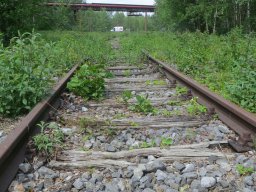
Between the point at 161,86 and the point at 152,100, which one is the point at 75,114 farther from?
the point at 161,86

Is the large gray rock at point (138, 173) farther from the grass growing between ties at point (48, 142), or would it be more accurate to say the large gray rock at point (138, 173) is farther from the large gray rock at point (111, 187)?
the grass growing between ties at point (48, 142)

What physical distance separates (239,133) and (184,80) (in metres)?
2.10

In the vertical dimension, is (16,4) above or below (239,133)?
above

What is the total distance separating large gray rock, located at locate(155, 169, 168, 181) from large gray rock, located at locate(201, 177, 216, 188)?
27 cm

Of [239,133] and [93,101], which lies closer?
[239,133]

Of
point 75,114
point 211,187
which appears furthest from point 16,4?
point 211,187

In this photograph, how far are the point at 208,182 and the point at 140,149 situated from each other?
689mm

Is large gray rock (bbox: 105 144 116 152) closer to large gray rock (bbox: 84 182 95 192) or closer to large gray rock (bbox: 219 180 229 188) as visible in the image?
large gray rock (bbox: 84 182 95 192)

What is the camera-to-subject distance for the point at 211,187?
89.2 inches

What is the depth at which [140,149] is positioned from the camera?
2.80 metres

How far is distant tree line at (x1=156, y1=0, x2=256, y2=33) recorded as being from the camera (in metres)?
21.6

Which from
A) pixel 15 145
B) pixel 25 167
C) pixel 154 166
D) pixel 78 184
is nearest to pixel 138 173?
pixel 154 166

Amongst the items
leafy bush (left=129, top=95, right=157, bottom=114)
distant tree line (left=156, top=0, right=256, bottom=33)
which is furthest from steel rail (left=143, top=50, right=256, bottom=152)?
distant tree line (left=156, top=0, right=256, bottom=33)

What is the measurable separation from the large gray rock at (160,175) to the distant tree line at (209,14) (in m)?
18.8
